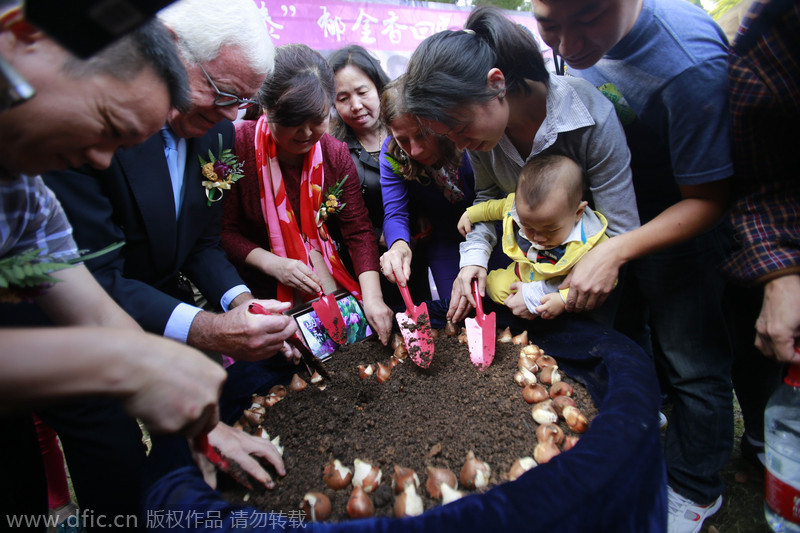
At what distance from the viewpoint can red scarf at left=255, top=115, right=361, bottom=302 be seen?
67.1 inches

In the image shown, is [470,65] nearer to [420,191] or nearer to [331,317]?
[420,191]

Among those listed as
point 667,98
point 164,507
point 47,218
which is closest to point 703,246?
point 667,98

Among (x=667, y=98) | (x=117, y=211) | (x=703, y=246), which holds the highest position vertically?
(x=667, y=98)

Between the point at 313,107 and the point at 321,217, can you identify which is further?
the point at 321,217

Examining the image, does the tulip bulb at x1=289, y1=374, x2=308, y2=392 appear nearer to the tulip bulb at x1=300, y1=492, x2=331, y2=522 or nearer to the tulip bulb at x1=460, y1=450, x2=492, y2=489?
the tulip bulb at x1=300, y1=492, x2=331, y2=522

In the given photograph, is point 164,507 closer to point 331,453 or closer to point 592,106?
point 331,453

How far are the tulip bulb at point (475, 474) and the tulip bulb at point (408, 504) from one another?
0.11 metres

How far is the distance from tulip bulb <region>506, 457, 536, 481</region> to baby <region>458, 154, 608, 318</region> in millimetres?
482

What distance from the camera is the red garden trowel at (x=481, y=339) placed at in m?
1.30

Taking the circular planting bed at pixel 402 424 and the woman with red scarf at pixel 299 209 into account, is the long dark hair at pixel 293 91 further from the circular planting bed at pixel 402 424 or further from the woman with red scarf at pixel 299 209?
the circular planting bed at pixel 402 424

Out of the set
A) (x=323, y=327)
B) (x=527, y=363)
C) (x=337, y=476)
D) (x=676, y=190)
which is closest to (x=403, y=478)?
(x=337, y=476)

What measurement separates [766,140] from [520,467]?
90cm

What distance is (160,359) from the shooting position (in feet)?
1.86

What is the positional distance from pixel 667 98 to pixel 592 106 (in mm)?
206
